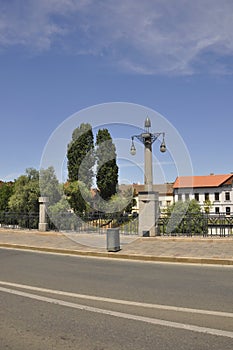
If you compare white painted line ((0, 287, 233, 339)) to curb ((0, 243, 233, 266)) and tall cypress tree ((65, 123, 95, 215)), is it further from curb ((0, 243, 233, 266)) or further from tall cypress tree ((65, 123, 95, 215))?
tall cypress tree ((65, 123, 95, 215))

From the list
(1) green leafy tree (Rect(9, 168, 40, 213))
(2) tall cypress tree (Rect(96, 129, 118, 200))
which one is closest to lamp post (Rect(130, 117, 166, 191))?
(1) green leafy tree (Rect(9, 168, 40, 213))

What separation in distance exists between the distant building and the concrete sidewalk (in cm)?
5977

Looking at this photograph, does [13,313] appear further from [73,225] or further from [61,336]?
[73,225]

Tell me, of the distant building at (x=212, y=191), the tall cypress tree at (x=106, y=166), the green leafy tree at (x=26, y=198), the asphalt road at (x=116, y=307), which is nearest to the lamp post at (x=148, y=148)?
the asphalt road at (x=116, y=307)

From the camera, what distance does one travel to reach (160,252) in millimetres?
11758

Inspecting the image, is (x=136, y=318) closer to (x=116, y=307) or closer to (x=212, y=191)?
(x=116, y=307)

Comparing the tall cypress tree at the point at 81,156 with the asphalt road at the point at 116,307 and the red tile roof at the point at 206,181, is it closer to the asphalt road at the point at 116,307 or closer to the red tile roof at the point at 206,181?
the asphalt road at the point at 116,307

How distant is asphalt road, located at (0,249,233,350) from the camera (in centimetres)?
428

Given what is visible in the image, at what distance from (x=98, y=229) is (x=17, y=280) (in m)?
10.9

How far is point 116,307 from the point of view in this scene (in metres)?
5.78

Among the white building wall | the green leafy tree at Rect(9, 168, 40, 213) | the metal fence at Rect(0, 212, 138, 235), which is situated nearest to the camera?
the metal fence at Rect(0, 212, 138, 235)

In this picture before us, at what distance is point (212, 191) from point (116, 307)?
249 ft

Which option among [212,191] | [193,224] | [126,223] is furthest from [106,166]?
[212,191]

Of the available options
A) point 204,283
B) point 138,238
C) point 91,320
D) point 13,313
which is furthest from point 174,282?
point 138,238
